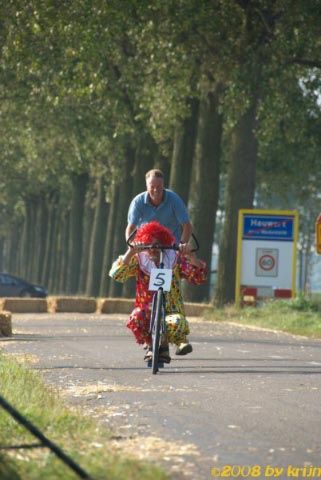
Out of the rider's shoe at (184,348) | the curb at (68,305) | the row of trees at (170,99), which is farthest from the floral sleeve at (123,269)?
the curb at (68,305)

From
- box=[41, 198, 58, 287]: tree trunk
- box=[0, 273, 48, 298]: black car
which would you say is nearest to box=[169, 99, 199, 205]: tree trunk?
box=[0, 273, 48, 298]: black car

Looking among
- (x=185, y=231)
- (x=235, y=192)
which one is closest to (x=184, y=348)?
(x=185, y=231)

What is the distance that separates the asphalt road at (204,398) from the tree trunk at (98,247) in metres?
31.0

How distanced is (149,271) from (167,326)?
0.56 meters

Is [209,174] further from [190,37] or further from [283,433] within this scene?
[283,433]

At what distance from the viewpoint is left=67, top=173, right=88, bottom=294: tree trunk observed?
2324 inches

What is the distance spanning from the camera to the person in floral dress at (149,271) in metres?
13.6

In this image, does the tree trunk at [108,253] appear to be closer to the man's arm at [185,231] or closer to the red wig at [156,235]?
the man's arm at [185,231]

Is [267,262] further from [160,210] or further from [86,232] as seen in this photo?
[86,232]

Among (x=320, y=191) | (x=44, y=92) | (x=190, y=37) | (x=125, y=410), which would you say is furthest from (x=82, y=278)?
(x=125, y=410)

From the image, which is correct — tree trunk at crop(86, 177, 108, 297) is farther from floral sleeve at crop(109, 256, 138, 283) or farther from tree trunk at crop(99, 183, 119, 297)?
floral sleeve at crop(109, 256, 138, 283)

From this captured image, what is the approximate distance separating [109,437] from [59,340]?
11.9 m

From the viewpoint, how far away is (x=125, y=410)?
33.1 ft

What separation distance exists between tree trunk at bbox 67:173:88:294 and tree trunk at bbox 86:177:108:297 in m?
4.31
